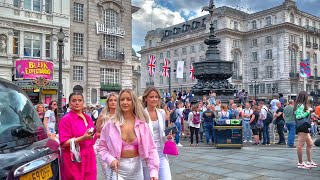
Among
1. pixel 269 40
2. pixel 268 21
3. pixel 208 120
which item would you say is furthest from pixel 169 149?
pixel 268 21

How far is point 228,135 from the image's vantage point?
11.7 m

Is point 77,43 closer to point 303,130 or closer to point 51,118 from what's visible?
point 51,118

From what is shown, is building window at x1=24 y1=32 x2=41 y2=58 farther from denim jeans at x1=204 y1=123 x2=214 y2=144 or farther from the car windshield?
the car windshield

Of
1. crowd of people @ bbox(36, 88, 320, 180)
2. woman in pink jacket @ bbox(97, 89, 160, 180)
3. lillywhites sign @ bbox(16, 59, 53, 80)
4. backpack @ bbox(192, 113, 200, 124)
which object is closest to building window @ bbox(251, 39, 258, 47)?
lillywhites sign @ bbox(16, 59, 53, 80)

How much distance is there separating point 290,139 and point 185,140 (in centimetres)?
449

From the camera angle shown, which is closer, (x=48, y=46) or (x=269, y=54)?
(x=48, y=46)

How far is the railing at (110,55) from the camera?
108 feet

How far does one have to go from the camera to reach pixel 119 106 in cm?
369

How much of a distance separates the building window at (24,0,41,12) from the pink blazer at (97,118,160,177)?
28213 millimetres

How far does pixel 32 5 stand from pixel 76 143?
27575mm

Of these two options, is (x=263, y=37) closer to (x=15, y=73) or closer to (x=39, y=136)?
(x=15, y=73)

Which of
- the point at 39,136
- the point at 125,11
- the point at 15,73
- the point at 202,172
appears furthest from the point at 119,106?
the point at 125,11

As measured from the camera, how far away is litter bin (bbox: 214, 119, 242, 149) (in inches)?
459

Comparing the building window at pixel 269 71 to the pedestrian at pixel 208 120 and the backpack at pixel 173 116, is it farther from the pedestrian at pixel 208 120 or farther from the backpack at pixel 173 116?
the pedestrian at pixel 208 120
